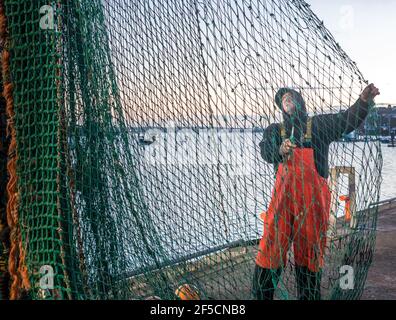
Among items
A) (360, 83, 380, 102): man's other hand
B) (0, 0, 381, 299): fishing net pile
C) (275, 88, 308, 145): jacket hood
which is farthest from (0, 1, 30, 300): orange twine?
(360, 83, 380, 102): man's other hand

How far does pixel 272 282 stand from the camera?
278 cm

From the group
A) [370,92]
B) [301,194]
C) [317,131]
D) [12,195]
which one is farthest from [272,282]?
[12,195]

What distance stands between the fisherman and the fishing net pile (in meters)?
0.12

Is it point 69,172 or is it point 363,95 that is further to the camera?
point 363,95

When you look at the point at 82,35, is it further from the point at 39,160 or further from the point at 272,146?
the point at 272,146

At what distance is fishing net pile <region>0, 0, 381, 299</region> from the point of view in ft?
6.43

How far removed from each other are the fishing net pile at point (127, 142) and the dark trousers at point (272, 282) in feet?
0.54

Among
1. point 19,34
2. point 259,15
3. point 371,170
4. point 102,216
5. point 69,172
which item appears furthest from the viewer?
point 371,170

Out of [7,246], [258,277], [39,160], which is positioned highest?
[39,160]

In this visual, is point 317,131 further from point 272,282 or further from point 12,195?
point 12,195

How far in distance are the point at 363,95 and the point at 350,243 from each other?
106 cm

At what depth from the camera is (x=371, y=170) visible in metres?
2.62

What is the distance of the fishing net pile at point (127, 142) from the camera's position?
1960 millimetres

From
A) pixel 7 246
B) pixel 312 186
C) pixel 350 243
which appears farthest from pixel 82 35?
pixel 350 243
